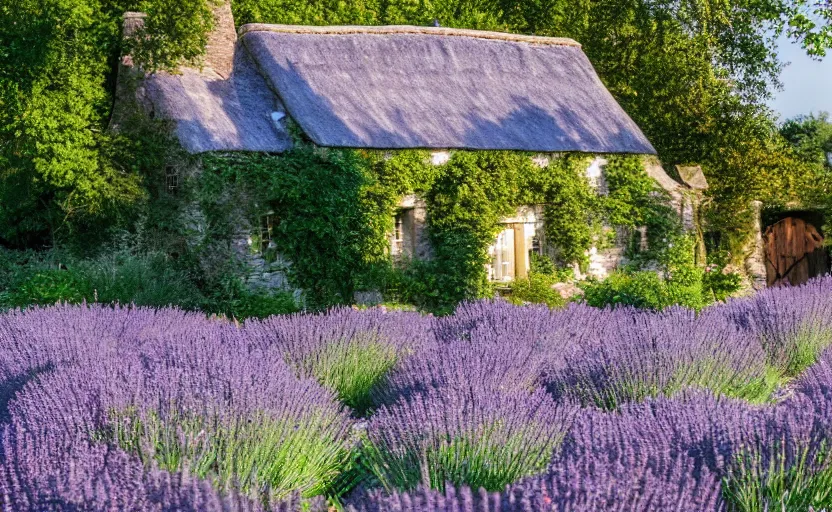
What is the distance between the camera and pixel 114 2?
45.5 ft

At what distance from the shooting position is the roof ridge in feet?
44.1

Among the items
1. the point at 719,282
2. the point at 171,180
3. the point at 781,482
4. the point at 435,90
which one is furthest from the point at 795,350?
the point at 719,282

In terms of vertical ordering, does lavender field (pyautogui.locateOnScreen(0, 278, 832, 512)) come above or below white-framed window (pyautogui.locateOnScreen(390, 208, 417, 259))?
below

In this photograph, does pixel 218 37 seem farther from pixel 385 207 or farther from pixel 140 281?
pixel 140 281

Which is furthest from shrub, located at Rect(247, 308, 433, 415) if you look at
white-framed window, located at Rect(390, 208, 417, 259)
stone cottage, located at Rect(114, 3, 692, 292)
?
white-framed window, located at Rect(390, 208, 417, 259)

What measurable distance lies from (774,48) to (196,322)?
13630 mm

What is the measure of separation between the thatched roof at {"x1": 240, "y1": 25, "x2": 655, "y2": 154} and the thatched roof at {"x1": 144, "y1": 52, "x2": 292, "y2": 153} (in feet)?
0.95

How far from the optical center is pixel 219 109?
12078 mm

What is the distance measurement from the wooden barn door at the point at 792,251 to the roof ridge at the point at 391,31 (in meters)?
→ 4.46

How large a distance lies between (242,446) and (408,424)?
63 cm

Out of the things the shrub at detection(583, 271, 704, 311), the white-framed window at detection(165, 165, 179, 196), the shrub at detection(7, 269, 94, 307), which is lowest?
the shrub at detection(583, 271, 704, 311)

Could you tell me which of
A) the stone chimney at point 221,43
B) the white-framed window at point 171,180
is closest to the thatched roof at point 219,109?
the stone chimney at point 221,43

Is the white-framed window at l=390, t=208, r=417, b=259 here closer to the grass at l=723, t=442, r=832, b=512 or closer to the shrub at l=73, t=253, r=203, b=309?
the shrub at l=73, t=253, r=203, b=309

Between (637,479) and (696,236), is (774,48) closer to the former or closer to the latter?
(696,236)
